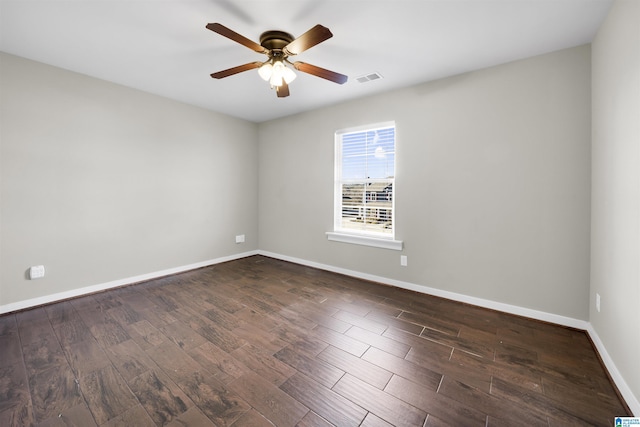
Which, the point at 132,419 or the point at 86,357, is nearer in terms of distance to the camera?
the point at 132,419

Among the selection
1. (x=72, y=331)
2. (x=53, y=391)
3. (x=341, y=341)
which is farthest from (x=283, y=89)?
(x=72, y=331)

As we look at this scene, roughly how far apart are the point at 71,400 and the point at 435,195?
348cm

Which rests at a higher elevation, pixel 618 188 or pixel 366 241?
pixel 618 188

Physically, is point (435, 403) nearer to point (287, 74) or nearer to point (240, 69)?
point (287, 74)

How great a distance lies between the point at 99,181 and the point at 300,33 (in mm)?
2910

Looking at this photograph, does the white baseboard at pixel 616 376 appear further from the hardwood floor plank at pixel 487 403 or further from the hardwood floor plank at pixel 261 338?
the hardwood floor plank at pixel 261 338

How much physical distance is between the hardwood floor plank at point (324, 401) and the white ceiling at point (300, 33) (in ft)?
8.49

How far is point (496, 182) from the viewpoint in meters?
2.64

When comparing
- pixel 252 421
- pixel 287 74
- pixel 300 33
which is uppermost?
pixel 300 33

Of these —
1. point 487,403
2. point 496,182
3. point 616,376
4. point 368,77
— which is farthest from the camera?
point 368,77

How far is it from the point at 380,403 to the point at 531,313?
1994 millimetres

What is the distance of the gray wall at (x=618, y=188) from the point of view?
145 cm

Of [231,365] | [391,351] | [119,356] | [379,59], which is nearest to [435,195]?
[379,59]

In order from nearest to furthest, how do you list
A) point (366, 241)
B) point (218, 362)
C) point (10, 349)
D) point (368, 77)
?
1. point (218, 362)
2. point (10, 349)
3. point (368, 77)
4. point (366, 241)
